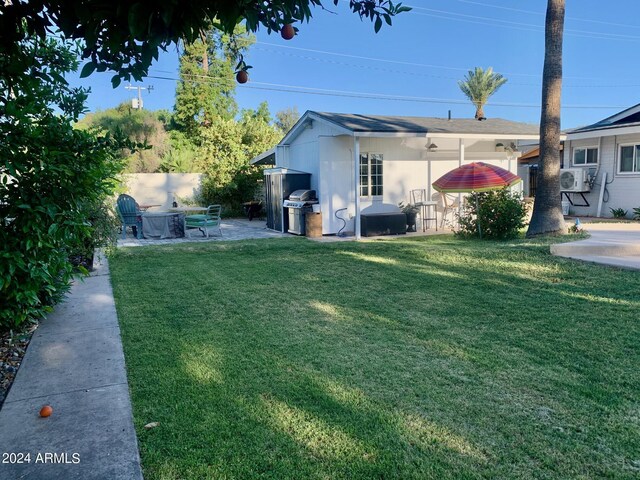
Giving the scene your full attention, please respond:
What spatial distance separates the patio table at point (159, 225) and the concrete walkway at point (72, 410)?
8756 mm

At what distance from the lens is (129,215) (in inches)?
552

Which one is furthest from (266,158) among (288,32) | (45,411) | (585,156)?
(288,32)

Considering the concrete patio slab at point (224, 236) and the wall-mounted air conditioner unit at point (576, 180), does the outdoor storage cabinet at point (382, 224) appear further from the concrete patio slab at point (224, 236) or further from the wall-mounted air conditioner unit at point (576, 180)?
the wall-mounted air conditioner unit at point (576, 180)

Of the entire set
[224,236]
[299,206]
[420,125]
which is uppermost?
[420,125]

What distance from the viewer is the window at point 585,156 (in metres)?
15.8

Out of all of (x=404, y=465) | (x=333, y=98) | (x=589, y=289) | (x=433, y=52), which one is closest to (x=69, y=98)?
(x=404, y=465)

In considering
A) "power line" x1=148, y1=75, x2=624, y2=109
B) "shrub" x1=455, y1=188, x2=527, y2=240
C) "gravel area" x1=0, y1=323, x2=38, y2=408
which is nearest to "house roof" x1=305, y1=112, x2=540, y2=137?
"shrub" x1=455, y1=188, x2=527, y2=240

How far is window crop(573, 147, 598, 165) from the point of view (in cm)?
1576

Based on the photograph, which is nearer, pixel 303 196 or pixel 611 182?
pixel 303 196

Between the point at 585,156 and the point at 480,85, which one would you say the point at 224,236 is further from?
the point at 480,85

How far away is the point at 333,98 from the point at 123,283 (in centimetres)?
2988

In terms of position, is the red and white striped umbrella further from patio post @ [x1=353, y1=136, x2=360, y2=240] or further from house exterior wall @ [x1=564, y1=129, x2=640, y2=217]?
house exterior wall @ [x1=564, y1=129, x2=640, y2=217]

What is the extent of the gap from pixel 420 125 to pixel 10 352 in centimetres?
1244

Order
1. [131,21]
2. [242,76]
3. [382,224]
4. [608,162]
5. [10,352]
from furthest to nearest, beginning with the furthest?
[608,162] → [382,224] → [10,352] → [242,76] → [131,21]
